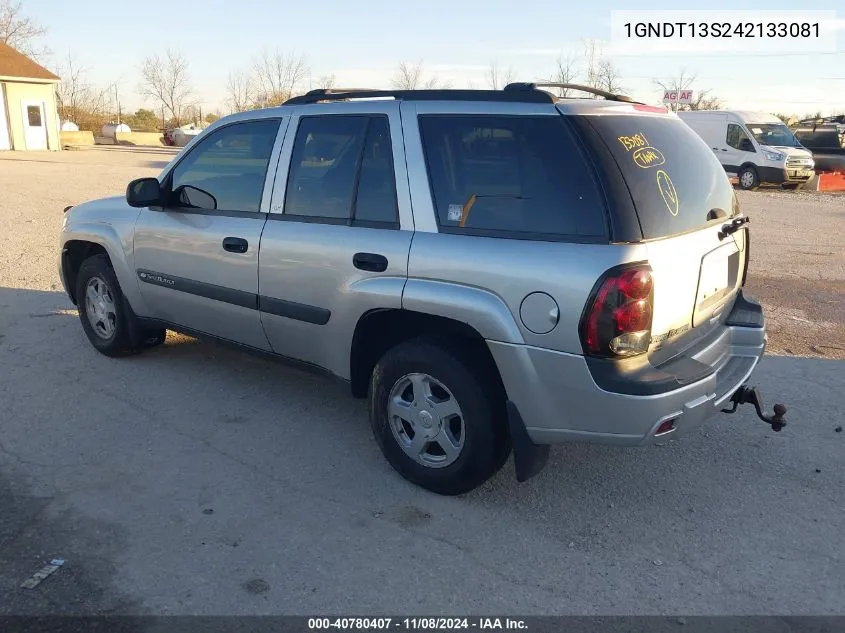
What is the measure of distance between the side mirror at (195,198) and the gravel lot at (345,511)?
124 centimetres

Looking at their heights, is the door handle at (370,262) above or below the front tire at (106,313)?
above

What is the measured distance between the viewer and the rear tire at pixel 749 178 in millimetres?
Result: 21875

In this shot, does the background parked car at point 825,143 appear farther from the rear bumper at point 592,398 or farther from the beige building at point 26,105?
the beige building at point 26,105

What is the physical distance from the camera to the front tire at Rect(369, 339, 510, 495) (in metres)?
3.32

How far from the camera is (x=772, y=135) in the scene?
22.1m

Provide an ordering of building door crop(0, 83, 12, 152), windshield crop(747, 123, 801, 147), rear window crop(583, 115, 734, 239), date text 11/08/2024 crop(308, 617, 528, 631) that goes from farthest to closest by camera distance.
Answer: building door crop(0, 83, 12, 152) → windshield crop(747, 123, 801, 147) → rear window crop(583, 115, 734, 239) → date text 11/08/2024 crop(308, 617, 528, 631)

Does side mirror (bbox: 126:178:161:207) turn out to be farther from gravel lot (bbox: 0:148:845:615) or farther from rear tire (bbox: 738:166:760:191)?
rear tire (bbox: 738:166:760:191)

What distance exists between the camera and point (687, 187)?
342 cm

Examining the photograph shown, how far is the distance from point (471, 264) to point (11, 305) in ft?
18.0

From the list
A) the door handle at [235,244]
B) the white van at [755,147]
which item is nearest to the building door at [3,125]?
the white van at [755,147]

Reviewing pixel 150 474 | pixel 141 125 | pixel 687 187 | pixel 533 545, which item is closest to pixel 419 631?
pixel 533 545

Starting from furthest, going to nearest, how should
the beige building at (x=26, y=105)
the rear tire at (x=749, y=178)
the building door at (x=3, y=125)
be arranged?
the beige building at (x=26, y=105) < the building door at (x=3, y=125) < the rear tire at (x=749, y=178)

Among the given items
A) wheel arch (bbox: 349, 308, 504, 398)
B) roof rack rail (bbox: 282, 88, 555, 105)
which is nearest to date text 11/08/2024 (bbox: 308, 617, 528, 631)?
wheel arch (bbox: 349, 308, 504, 398)

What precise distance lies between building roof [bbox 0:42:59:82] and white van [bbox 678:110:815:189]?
28.4 meters
